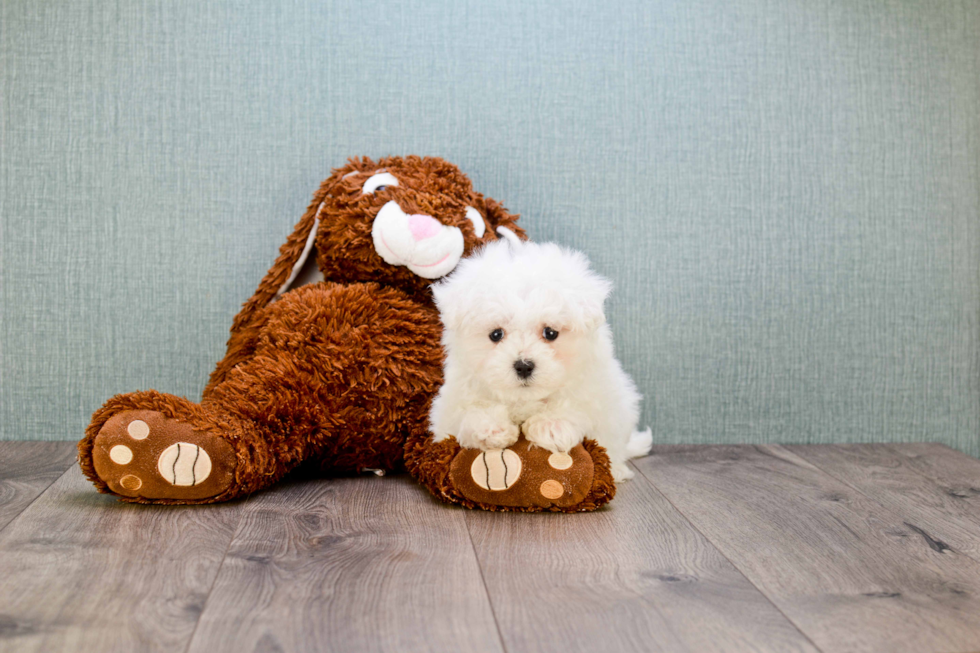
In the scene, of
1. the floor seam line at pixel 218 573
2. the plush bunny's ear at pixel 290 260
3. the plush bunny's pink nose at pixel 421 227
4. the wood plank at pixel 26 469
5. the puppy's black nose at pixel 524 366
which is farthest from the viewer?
the plush bunny's ear at pixel 290 260

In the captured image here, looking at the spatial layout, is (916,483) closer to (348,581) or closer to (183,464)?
(348,581)

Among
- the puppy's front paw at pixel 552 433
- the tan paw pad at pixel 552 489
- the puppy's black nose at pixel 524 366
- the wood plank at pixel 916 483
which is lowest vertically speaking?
the wood plank at pixel 916 483

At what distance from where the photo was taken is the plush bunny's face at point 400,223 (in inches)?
49.7

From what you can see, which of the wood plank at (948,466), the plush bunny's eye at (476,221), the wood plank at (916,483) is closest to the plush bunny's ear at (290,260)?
the plush bunny's eye at (476,221)

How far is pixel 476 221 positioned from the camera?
4.39ft

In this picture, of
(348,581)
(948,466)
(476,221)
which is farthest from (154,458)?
(948,466)

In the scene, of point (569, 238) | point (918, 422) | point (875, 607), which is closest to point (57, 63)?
point (569, 238)

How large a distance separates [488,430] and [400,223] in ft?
1.23

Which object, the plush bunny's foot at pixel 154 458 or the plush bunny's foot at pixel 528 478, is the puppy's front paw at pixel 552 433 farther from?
the plush bunny's foot at pixel 154 458

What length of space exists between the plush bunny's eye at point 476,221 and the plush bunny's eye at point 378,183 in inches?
5.0

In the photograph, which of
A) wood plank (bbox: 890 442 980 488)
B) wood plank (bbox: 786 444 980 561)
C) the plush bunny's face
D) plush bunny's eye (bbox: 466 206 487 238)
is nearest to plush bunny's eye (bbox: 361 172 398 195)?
the plush bunny's face

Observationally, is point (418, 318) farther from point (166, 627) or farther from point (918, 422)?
point (918, 422)

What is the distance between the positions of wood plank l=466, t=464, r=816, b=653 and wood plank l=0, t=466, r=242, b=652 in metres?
0.31

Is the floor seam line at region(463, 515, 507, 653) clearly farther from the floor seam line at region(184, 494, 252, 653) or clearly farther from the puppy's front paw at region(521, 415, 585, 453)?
the floor seam line at region(184, 494, 252, 653)
